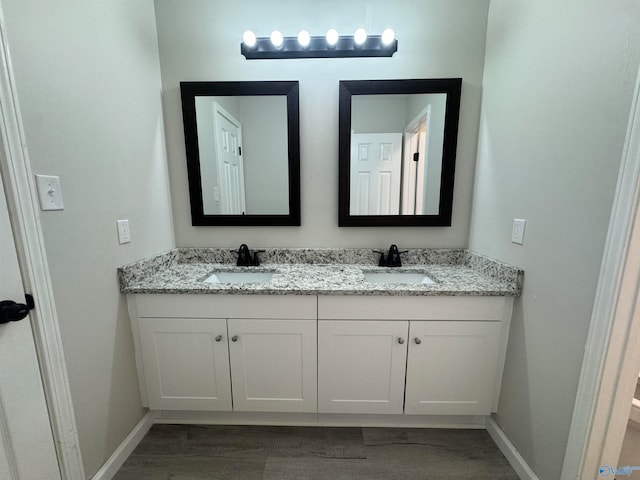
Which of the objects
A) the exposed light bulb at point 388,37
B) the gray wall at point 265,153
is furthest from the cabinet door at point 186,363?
the exposed light bulb at point 388,37

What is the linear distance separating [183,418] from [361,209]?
165 centimetres

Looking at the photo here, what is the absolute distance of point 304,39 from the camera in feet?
4.36

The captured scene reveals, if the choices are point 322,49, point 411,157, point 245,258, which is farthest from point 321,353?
point 322,49

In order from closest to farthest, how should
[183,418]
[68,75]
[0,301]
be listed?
[0,301]
[68,75]
[183,418]

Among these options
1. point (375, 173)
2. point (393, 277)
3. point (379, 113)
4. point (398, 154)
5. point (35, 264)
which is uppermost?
point (379, 113)

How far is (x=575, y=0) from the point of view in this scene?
0.94 metres

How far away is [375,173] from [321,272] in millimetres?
706

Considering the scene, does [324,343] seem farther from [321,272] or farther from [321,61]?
[321,61]

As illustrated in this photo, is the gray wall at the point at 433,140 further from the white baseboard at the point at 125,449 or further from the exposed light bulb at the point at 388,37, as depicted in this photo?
the white baseboard at the point at 125,449

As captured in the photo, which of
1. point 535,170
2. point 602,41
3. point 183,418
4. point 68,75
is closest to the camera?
point 602,41

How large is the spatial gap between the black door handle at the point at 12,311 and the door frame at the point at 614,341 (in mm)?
1860

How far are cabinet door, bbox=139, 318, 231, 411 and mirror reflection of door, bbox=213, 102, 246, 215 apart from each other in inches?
29.1

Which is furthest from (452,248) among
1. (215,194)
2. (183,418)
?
(183,418)

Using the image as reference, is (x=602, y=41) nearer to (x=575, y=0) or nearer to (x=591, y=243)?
(x=575, y=0)
